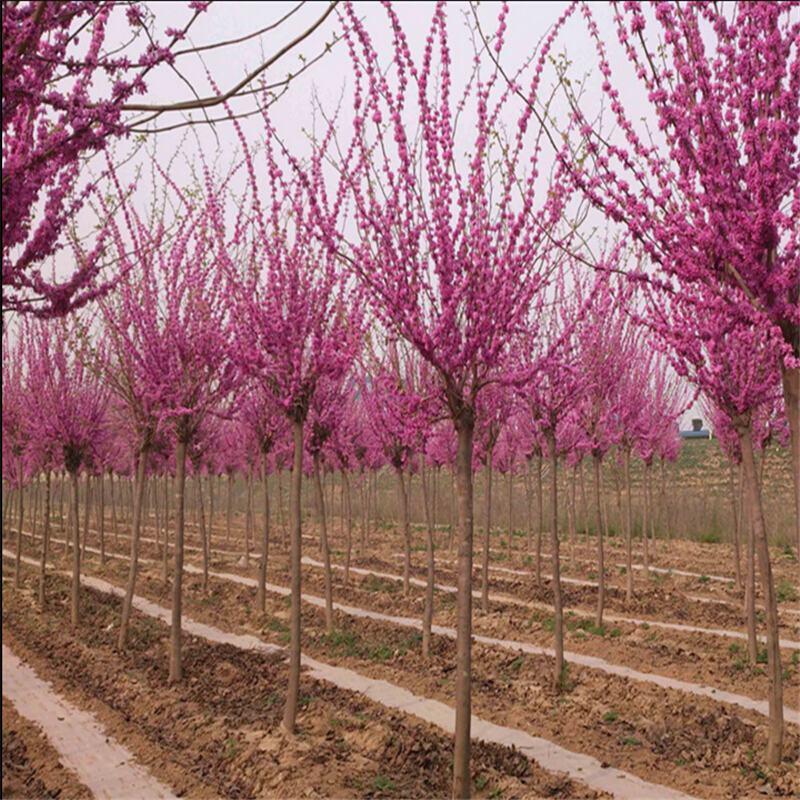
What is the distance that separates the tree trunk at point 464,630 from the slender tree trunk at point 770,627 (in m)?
2.52

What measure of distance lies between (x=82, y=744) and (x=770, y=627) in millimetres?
6061

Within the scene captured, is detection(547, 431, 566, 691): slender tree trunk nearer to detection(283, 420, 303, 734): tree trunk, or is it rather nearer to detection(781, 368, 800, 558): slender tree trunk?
detection(283, 420, 303, 734): tree trunk

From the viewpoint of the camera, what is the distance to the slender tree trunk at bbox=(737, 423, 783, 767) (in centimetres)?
621

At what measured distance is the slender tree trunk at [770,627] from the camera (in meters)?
6.21

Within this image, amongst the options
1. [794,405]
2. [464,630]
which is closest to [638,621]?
[464,630]

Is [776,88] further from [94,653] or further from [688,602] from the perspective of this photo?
[688,602]

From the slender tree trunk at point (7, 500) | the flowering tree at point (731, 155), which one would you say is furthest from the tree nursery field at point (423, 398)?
the slender tree trunk at point (7, 500)

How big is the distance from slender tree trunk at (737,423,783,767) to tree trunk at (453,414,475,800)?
2.52m

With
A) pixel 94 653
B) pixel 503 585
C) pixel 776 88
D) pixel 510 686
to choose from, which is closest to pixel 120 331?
pixel 94 653

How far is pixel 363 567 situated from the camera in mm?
17984

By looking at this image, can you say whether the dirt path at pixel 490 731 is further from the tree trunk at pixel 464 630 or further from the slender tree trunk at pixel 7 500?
the slender tree trunk at pixel 7 500

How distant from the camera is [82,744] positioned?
721 cm

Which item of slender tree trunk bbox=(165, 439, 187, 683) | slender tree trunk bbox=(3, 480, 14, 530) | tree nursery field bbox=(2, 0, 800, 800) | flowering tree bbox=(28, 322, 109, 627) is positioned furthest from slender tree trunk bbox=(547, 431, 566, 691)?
slender tree trunk bbox=(3, 480, 14, 530)

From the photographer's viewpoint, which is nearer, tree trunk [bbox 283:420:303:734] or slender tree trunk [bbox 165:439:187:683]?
tree trunk [bbox 283:420:303:734]
